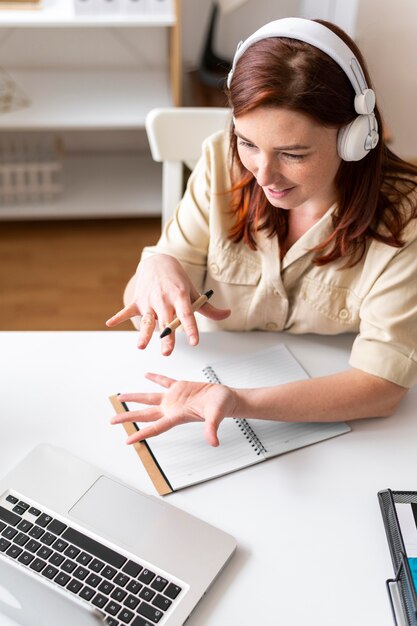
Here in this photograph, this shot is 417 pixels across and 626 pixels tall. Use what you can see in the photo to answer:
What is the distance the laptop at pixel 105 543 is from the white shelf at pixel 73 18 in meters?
1.70

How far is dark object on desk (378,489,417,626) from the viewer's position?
2.75ft

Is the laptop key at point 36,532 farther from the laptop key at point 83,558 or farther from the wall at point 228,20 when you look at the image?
the wall at point 228,20

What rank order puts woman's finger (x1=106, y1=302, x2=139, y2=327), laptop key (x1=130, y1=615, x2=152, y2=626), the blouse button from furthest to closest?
the blouse button → woman's finger (x1=106, y1=302, x2=139, y2=327) → laptop key (x1=130, y1=615, x2=152, y2=626)

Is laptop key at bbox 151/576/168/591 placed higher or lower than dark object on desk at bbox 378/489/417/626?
lower

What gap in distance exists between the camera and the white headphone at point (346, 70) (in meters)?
0.98

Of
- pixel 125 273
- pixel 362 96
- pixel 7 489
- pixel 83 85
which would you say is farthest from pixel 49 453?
pixel 83 85

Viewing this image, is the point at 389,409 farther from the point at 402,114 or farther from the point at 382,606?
the point at 402,114

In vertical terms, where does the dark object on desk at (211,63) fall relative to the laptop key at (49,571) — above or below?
above

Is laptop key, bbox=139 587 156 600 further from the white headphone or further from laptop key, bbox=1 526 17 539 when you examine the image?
the white headphone

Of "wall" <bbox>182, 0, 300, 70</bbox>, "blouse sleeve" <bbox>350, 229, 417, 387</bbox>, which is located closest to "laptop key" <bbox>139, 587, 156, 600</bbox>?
"blouse sleeve" <bbox>350, 229, 417, 387</bbox>

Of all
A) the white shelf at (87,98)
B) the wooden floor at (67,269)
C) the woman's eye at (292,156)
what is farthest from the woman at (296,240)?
the white shelf at (87,98)

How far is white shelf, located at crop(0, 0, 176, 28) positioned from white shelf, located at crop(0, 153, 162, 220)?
66cm

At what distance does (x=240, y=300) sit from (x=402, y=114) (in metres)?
1.97

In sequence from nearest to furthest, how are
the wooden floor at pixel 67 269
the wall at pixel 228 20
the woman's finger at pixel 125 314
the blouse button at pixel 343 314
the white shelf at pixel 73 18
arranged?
the woman's finger at pixel 125 314 < the blouse button at pixel 343 314 < the white shelf at pixel 73 18 < the wooden floor at pixel 67 269 < the wall at pixel 228 20
